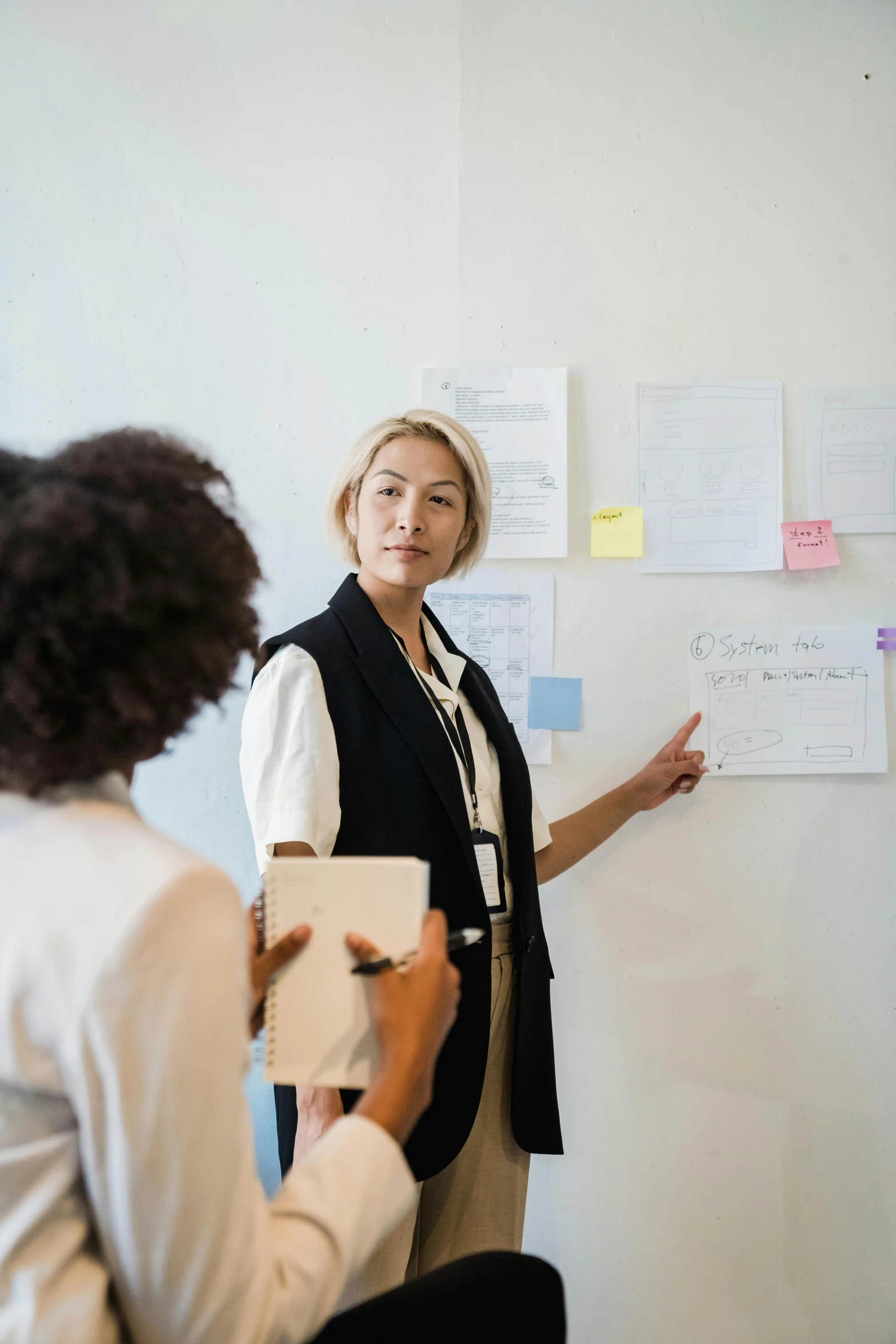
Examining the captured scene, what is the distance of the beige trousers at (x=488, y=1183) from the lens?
4.56ft

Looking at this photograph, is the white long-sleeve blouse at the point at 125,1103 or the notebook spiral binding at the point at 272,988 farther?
the notebook spiral binding at the point at 272,988

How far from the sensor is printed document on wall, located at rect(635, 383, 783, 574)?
1778 millimetres

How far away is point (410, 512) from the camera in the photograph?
145cm

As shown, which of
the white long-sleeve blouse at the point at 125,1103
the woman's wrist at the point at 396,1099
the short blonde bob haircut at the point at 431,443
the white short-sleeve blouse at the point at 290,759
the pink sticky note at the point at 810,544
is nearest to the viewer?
the white long-sleeve blouse at the point at 125,1103

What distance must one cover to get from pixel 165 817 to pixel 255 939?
0.98m

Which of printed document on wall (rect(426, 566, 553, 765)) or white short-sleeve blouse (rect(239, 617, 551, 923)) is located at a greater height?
printed document on wall (rect(426, 566, 553, 765))

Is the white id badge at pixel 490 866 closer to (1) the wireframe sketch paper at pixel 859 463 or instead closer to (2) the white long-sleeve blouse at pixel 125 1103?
(2) the white long-sleeve blouse at pixel 125 1103

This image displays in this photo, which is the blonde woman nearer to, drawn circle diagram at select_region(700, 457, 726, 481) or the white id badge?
the white id badge

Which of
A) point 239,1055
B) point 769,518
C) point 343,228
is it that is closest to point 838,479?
point 769,518

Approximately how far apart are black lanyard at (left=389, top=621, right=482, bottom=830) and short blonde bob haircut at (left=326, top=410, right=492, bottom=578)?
22cm

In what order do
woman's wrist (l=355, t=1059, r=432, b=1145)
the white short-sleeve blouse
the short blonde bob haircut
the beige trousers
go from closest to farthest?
woman's wrist (l=355, t=1059, r=432, b=1145), the white short-sleeve blouse, the beige trousers, the short blonde bob haircut

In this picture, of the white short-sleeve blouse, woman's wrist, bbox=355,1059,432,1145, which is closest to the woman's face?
the white short-sleeve blouse

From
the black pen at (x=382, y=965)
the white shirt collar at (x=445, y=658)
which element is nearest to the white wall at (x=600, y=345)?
the white shirt collar at (x=445, y=658)

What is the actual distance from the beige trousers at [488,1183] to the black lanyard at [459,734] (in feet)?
0.68
